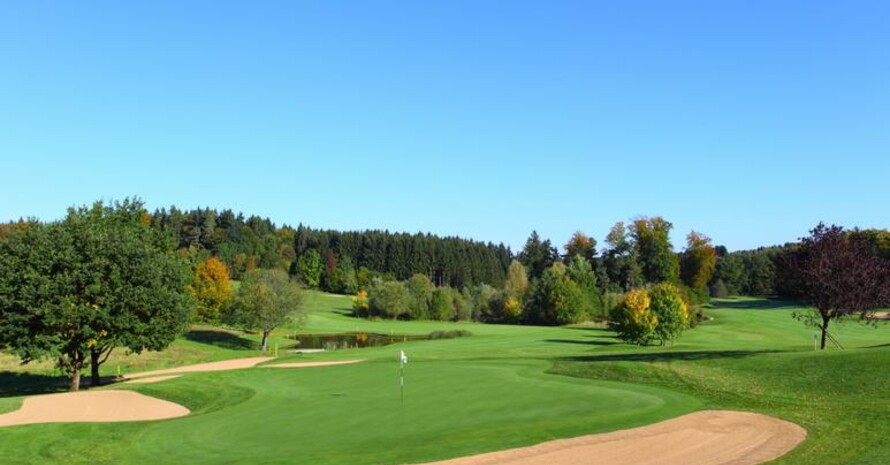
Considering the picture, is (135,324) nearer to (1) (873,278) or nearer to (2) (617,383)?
(2) (617,383)

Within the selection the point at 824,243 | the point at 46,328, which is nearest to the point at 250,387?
the point at 46,328

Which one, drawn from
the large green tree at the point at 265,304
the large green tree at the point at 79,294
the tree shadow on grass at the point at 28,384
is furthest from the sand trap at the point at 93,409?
the large green tree at the point at 265,304

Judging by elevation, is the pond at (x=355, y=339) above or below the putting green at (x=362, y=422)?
below

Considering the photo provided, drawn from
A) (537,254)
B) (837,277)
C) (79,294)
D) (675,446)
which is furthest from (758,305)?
(675,446)

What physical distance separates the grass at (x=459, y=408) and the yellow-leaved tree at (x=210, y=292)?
124 feet

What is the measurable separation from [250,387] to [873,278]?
30.9 m

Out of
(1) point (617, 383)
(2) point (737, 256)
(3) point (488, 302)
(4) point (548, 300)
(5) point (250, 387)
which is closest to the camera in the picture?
(1) point (617, 383)

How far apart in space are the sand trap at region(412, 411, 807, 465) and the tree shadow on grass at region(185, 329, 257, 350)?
5923cm

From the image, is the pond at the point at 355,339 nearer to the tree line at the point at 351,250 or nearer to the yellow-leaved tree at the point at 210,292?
Result: the yellow-leaved tree at the point at 210,292

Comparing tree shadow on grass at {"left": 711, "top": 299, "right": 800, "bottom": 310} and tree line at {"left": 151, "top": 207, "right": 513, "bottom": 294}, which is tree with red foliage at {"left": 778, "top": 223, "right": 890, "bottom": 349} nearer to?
tree shadow on grass at {"left": 711, "top": 299, "right": 800, "bottom": 310}

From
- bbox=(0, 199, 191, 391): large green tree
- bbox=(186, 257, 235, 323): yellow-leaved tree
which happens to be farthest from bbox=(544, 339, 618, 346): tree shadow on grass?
bbox=(0, 199, 191, 391): large green tree

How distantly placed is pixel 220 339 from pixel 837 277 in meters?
60.0

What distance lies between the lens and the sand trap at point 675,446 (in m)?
16.3

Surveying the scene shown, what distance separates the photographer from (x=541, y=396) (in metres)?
25.3
